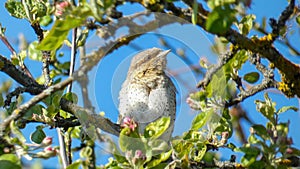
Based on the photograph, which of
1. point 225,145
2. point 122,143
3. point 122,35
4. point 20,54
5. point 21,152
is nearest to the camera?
point 21,152

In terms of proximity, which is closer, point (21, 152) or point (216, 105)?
point (21, 152)

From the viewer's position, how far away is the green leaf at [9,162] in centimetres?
171

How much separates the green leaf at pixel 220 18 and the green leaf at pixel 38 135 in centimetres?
86

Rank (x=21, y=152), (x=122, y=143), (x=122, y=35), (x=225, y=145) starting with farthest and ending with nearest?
(x=225, y=145) < (x=122, y=35) < (x=122, y=143) < (x=21, y=152)

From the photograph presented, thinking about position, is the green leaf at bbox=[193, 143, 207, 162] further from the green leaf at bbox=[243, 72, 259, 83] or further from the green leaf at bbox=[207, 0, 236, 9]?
the green leaf at bbox=[207, 0, 236, 9]

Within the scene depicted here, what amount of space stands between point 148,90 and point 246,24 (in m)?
0.85

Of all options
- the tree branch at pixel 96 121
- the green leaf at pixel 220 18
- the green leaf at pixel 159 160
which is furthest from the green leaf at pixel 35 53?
the green leaf at pixel 220 18

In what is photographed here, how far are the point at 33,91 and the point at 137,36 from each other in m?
0.39

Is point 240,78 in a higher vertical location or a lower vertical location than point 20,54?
lower

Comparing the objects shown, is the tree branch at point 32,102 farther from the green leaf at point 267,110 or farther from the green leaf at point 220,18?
the green leaf at point 267,110

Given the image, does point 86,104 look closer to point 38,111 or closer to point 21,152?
A: point 38,111

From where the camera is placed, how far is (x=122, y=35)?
6.91 feet

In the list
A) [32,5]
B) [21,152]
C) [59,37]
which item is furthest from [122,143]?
[32,5]

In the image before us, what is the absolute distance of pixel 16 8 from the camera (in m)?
2.46
